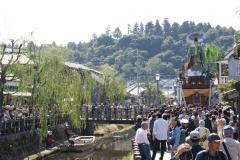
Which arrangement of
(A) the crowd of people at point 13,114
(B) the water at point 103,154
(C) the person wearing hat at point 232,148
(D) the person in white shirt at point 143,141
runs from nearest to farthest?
(C) the person wearing hat at point 232,148, (D) the person in white shirt at point 143,141, (A) the crowd of people at point 13,114, (B) the water at point 103,154

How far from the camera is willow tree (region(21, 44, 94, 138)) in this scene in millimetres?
32719

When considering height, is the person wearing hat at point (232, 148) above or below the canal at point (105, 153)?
above

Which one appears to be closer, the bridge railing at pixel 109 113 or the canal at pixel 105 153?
the canal at pixel 105 153

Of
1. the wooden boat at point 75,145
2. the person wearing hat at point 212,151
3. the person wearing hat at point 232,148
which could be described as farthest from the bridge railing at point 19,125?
the person wearing hat at point 212,151

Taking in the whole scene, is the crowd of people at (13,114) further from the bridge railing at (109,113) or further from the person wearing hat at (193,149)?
the person wearing hat at (193,149)

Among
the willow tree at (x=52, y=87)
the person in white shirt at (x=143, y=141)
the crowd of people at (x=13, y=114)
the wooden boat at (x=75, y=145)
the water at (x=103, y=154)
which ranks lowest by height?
the water at (x=103, y=154)

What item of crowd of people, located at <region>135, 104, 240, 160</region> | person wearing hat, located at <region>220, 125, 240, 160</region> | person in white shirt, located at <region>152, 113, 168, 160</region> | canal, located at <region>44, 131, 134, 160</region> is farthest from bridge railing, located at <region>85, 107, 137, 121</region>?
person wearing hat, located at <region>220, 125, 240, 160</region>

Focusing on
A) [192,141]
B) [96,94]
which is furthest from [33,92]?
[96,94]

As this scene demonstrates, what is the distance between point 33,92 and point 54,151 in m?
4.86

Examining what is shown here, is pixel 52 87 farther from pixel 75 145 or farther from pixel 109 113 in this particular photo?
pixel 109 113

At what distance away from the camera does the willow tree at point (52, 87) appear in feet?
107

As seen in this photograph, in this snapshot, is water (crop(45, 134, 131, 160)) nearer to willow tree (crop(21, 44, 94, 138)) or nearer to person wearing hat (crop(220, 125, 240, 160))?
willow tree (crop(21, 44, 94, 138))

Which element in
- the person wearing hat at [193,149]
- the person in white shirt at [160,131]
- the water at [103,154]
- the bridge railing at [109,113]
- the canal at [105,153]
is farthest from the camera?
the bridge railing at [109,113]

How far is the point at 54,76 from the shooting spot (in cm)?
3469
